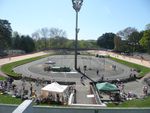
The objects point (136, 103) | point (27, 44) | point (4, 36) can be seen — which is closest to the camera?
point (136, 103)

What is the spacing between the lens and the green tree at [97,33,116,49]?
139 meters

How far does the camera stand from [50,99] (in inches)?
1128

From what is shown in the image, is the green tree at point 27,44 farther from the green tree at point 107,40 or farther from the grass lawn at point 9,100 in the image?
the grass lawn at point 9,100

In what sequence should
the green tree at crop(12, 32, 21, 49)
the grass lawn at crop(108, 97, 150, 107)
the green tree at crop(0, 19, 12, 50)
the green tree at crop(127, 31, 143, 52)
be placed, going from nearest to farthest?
1. the grass lawn at crop(108, 97, 150, 107)
2. the green tree at crop(0, 19, 12, 50)
3. the green tree at crop(12, 32, 21, 49)
4. the green tree at crop(127, 31, 143, 52)

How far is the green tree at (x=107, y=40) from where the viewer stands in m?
139

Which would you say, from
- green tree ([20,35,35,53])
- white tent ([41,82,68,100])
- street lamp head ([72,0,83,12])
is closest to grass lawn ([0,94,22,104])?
white tent ([41,82,68,100])

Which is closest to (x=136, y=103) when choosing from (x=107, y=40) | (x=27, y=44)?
(x=27, y=44)

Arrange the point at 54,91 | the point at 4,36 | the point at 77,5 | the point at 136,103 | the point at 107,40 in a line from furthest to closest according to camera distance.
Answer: the point at 107,40 < the point at 4,36 < the point at 77,5 < the point at 54,91 < the point at 136,103

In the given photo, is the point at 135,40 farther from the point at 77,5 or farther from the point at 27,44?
the point at 77,5

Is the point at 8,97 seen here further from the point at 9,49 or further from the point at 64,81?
the point at 9,49

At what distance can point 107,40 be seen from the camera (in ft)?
463

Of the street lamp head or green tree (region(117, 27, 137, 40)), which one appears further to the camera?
green tree (region(117, 27, 137, 40))

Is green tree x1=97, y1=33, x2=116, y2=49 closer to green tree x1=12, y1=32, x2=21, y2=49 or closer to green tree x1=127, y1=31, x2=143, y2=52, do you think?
green tree x1=127, y1=31, x2=143, y2=52

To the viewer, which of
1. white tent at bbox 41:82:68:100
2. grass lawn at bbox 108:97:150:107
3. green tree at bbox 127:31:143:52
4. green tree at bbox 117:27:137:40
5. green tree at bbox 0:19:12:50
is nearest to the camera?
grass lawn at bbox 108:97:150:107
